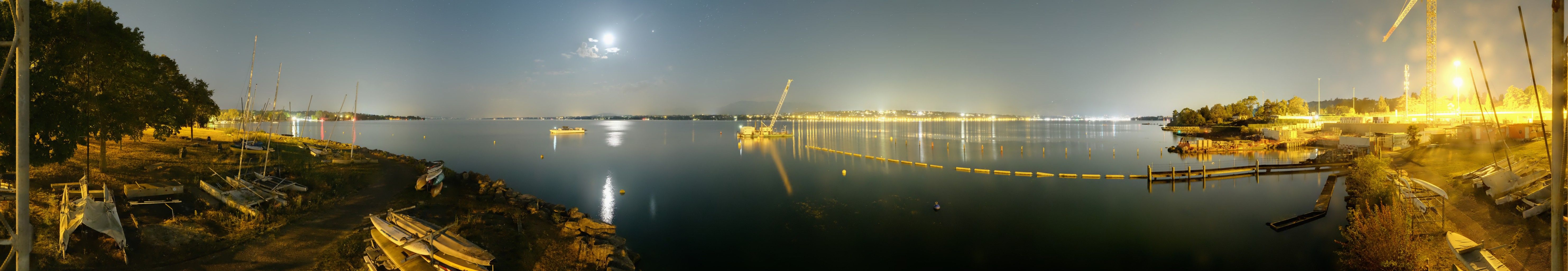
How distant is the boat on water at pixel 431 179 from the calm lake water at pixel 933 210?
502cm

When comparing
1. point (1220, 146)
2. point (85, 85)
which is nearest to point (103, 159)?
point (85, 85)

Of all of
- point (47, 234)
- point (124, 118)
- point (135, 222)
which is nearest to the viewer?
point (47, 234)

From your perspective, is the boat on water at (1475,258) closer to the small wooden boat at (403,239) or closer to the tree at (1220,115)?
the small wooden boat at (403,239)

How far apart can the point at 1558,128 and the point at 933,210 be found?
58.6 ft

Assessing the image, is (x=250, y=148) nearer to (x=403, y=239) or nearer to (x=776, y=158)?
(x=403, y=239)

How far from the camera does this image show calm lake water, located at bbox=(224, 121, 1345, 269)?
16.1 m

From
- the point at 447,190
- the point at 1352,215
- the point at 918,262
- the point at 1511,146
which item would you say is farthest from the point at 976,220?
the point at 1511,146

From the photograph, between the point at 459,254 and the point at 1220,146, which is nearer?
the point at 459,254

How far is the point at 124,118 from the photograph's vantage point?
669 inches

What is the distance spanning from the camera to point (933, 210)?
2220 centimetres

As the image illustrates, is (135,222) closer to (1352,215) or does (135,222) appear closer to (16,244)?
(16,244)

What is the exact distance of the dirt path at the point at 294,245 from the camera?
10.6 metres

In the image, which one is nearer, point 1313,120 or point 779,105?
point 1313,120

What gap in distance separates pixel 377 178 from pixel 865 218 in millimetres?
19118
